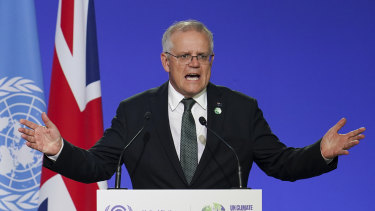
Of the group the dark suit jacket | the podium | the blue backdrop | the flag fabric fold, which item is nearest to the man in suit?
the dark suit jacket

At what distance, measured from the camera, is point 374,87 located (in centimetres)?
369

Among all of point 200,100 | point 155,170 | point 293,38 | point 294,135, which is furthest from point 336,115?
point 155,170

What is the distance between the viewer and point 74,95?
3143mm

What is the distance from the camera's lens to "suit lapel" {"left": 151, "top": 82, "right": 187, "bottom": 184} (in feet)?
6.51

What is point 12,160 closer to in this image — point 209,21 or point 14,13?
point 14,13

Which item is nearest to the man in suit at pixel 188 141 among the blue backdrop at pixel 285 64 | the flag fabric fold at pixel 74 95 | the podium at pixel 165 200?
the podium at pixel 165 200

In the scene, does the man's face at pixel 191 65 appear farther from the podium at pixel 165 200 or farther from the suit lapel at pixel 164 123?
the podium at pixel 165 200

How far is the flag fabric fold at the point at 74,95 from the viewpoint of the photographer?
120 inches

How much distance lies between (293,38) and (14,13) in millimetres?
1883

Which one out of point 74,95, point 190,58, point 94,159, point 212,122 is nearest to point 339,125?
point 212,122

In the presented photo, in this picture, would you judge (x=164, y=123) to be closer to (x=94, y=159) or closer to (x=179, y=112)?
(x=179, y=112)

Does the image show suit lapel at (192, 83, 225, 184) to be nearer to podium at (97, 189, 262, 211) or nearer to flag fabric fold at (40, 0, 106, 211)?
podium at (97, 189, 262, 211)

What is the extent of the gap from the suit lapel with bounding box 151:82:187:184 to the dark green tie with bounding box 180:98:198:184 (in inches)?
1.2

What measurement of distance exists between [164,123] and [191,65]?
25 centimetres
